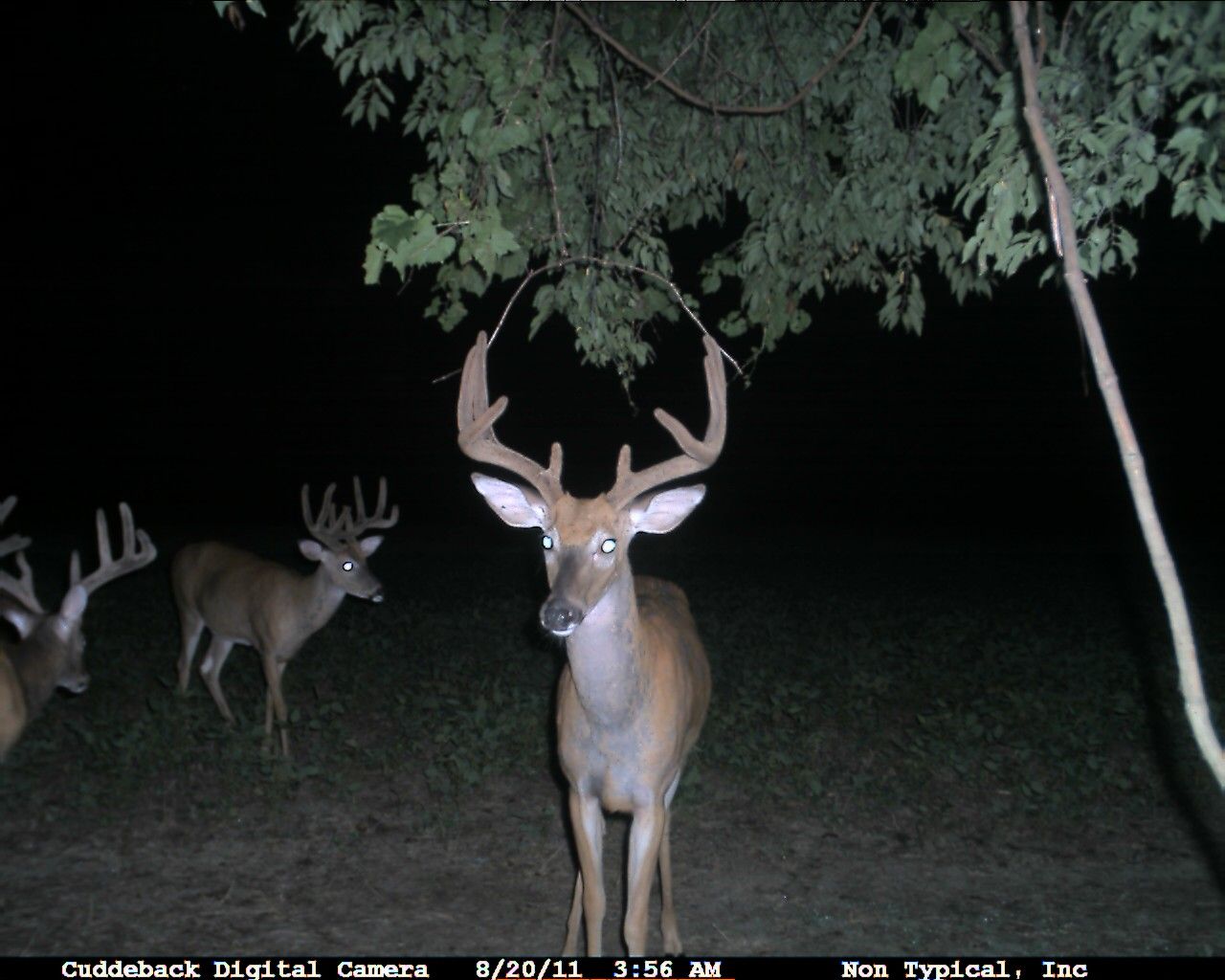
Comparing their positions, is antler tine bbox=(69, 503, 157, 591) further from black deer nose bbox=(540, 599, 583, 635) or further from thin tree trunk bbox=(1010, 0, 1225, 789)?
thin tree trunk bbox=(1010, 0, 1225, 789)

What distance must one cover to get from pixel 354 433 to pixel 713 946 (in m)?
28.3

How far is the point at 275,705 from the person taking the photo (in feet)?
26.5

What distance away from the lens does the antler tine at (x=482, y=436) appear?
466 cm

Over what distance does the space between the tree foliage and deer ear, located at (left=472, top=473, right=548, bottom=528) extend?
874 millimetres

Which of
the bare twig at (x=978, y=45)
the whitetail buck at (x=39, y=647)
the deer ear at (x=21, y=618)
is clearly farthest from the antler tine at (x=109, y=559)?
the bare twig at (x=978, y=45)

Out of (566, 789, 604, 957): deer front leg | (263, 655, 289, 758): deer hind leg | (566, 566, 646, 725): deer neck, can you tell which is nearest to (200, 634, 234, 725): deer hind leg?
(263, 655, 289, 758): deer hind leg

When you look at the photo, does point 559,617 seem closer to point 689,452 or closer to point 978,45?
point 689,452

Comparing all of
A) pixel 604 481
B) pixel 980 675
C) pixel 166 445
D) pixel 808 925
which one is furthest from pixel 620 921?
pixel 166 445

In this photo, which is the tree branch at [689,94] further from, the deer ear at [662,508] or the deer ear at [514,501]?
the deer ear at [514,501]

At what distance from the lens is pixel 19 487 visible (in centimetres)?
2733

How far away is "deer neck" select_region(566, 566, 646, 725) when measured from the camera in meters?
4.55

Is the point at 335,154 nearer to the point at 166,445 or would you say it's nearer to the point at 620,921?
the point at 166,445

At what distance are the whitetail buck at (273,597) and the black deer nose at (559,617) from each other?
14.8 feet

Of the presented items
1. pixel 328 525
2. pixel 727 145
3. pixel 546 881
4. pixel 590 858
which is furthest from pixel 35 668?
pixel 727 145
